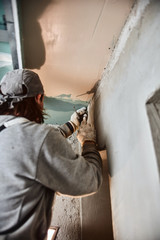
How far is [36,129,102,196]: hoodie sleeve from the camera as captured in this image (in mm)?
698

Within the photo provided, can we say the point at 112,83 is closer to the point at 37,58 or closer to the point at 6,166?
the point at 37,58

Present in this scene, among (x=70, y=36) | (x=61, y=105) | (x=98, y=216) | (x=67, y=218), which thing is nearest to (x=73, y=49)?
(x=70, y=36)

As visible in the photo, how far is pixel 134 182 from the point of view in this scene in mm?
647

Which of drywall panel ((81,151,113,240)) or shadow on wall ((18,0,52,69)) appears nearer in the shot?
shadow on wall ((18,0,52,69))

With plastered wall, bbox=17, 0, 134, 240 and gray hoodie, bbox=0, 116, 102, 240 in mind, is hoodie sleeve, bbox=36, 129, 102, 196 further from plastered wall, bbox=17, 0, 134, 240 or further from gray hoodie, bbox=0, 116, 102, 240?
plastered wall, bbox=17, 0, 134, 240

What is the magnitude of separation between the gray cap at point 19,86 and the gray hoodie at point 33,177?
24 centimetres

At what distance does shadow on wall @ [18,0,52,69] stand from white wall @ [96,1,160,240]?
22.4 inches

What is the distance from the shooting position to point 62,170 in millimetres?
704

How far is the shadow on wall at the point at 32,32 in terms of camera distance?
0.83 metres

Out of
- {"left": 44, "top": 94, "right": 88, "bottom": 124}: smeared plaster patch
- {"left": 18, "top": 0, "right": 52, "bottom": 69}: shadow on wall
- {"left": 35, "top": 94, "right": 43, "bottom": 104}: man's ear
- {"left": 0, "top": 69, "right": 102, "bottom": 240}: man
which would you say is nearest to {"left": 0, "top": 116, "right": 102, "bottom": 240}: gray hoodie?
{"left": 0, "top": 69, "right": 102, "bottom": 240}: man

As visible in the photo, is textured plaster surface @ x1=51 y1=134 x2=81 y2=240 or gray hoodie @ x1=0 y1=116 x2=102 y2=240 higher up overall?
gray hoodie @ x1=0 y1=116 x2=102 y2=240

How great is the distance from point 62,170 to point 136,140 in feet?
1.24

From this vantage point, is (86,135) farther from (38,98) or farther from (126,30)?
(126,30)

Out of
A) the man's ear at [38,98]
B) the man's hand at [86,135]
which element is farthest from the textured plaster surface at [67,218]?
the man's ear at [38,98]
